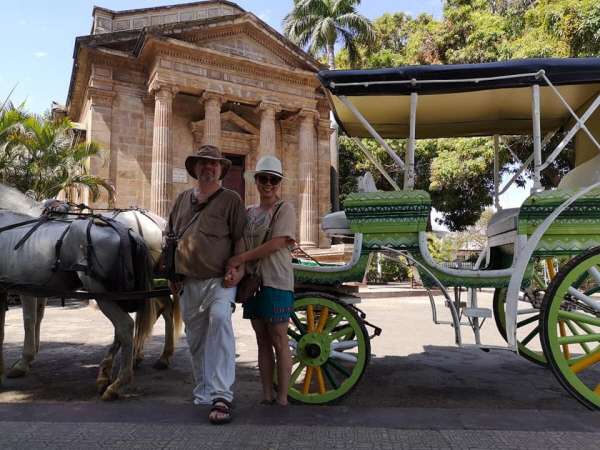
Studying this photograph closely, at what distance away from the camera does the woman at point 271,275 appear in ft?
10.1

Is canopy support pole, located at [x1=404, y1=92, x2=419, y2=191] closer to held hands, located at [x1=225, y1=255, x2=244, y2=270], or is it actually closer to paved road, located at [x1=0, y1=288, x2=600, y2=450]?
held hands, located at [x1=225, y1=255, x2=244, y2=270]

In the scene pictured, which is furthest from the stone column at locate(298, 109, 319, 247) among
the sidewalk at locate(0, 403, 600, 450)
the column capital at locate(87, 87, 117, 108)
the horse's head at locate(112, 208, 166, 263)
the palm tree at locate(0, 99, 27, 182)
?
the sidewalk at locate(0, 403, 600, 450)

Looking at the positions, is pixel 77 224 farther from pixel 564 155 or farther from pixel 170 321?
pixel 564 155

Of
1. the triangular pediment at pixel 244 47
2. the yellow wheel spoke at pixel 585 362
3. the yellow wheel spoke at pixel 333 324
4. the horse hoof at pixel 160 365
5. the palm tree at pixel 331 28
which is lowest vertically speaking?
the horse hoof at pixel 160 365

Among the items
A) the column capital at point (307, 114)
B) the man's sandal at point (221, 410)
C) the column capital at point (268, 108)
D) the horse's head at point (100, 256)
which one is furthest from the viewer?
the column capital at point (307, 114)

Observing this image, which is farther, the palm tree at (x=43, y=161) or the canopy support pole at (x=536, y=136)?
the palm tree at (x=43, y=161)

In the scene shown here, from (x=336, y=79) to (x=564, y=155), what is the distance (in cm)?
1710

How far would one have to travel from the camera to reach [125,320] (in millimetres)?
3887

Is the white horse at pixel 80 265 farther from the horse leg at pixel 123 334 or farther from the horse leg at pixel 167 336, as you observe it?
the horse leg at pixel 167 336

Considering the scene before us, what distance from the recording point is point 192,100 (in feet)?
57.8

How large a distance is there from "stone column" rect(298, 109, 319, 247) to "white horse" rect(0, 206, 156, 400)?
13.4 metres

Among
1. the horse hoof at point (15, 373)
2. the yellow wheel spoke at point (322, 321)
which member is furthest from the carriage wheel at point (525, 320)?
the horse hoof at point (15, 373)

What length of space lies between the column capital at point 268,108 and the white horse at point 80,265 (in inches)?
556

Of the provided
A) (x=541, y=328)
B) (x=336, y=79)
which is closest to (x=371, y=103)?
(x=336, y=79)
